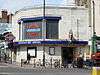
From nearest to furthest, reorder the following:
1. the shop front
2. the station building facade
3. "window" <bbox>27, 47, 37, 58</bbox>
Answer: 1. the shop front
2. the station building facade
3. "window" <bbox>27, 47, 37, 58</bbox>

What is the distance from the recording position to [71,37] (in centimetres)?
6128

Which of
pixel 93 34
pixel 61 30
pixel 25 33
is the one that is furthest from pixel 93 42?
pixel 25 33

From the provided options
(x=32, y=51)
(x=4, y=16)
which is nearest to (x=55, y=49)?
(x=32, y=51)

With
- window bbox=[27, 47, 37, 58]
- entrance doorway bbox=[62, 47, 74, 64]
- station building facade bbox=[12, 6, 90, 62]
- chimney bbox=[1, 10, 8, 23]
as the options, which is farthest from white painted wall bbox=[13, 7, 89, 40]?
chimney bbox=[1, 10, 8, 23]

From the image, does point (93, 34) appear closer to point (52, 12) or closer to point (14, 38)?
point (52, 12)

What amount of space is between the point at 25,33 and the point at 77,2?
1304 centimetres

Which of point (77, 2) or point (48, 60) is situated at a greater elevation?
point (77, 2)

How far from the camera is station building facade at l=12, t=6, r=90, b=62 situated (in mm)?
61281

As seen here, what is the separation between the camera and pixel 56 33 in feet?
203

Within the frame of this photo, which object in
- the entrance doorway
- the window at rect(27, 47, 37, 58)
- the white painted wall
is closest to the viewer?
the entrance doorway

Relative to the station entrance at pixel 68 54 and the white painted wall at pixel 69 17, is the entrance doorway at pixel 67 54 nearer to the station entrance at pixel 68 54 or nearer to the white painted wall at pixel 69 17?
the station entrance at pixel 68 54

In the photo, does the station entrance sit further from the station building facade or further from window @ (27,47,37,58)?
window @ (27,47,37,58)

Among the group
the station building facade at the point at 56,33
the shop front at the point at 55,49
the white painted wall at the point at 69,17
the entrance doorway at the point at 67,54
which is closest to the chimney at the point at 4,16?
the station building facade at the point at 56,33

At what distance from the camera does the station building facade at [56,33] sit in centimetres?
6128
